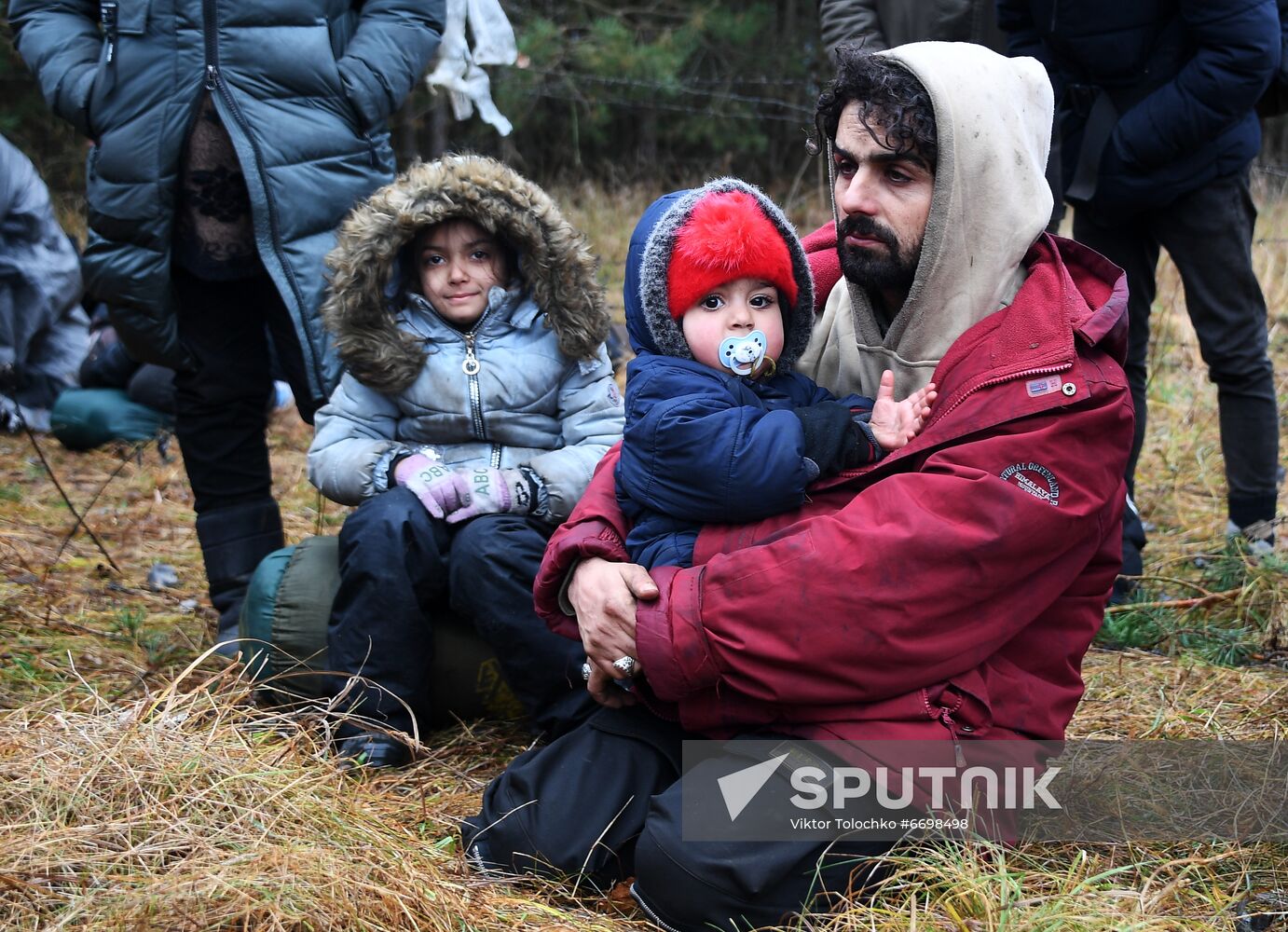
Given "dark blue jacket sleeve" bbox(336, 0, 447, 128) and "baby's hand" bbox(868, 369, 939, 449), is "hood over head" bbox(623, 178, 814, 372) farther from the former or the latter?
"dark blue jacket sleeve" bbox(336, 0, 447, 128)

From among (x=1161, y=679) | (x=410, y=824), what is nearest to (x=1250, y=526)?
(x=1161, y=679)

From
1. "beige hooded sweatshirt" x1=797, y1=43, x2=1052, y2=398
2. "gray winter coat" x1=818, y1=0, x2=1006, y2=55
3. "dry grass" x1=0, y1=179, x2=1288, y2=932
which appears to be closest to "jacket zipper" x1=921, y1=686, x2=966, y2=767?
"dry grass" x1=0, y1=179, x2=1288, y2=932

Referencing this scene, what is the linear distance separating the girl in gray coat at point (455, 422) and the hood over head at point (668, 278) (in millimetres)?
721

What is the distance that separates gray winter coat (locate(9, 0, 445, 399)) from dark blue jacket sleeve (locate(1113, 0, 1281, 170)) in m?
2.30

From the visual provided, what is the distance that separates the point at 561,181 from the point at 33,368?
212 inches

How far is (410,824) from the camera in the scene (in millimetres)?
2912

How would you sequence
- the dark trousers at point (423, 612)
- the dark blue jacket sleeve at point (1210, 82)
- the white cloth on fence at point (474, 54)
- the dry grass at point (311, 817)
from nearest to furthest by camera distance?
the dry grass at point (311, 817)
the dark trousers at point (423, 612)
the dark blue jacket sleeve at point (1210, 82)
the white cloth on fence at point (474, 54)

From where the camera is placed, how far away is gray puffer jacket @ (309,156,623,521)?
3455mm

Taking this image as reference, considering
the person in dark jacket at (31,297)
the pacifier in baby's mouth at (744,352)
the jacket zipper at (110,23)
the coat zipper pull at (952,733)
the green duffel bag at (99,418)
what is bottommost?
the green duffel bag at (99,418)

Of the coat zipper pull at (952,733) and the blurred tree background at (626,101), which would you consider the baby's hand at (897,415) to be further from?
the blurred tree background at (626,101)

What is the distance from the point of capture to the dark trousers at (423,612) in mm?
3170

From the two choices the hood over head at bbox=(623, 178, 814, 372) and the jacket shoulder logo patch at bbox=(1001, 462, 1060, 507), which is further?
the hood over head at bbox=(623, 178, 814, 372)

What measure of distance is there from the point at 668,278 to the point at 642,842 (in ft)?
3.82

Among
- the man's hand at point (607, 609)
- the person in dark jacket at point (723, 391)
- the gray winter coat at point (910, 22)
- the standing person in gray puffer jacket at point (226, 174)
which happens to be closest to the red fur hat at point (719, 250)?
the person in dark jacket at point (723, 391)
